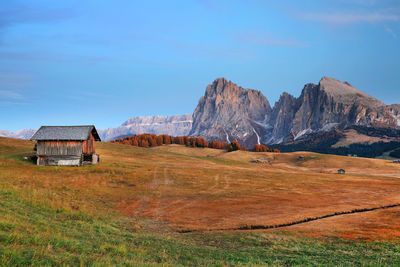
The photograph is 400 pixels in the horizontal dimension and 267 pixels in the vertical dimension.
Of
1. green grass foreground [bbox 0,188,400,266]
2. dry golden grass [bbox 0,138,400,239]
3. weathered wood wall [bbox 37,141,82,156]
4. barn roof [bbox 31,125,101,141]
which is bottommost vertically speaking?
dry golden grass [bbox 0,138,400,239]

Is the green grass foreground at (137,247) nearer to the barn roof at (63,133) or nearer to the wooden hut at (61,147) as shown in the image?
the wooden hut at (61,147)


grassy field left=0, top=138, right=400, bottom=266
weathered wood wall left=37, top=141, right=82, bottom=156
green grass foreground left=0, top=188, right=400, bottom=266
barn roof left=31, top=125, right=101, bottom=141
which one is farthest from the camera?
barn roof left=31, top=125, right=101, bottom=141

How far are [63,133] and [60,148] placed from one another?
3.39 metres

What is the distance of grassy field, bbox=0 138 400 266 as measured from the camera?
14321mm

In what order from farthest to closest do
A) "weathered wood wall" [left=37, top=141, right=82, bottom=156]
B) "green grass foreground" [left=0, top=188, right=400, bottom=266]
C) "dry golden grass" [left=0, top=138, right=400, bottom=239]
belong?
"weathered wood wall" [left=37, top=141, right=82, bottom=156] < "dry golden grass" [left=0, top=138, right=400, bottom=239] < "green grass foreground" [left=0, top=188, right=400, bottom=266]

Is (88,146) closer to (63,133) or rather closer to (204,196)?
(63,133)

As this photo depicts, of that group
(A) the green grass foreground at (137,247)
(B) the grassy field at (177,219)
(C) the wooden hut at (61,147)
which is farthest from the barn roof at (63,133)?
(A) the green grass foreground at (137,247)

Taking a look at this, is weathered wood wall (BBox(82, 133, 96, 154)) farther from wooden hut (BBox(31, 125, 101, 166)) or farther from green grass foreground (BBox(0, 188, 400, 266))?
green grass foreground (BBox(0, 188, 400, 266))

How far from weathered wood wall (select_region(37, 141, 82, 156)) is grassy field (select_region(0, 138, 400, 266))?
178 inches

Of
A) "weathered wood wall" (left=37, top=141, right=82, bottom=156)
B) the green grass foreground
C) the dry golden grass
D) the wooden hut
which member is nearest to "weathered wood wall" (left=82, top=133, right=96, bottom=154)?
the wooden hut

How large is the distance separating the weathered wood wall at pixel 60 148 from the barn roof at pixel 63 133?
3.52 ft

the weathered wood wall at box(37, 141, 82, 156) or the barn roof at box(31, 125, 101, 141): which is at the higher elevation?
the barn roof at box(31, 125, 101, 141)

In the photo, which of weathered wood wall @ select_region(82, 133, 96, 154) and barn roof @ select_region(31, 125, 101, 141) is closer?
barn roof @ select_region(31, 125, 101, 141)

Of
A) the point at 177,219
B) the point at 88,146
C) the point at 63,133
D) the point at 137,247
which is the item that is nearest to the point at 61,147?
the point at 63,133
